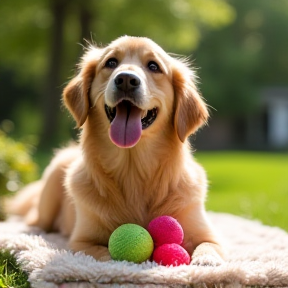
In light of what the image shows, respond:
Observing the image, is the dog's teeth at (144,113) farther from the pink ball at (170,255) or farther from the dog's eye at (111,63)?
the pink ball at (170,255)

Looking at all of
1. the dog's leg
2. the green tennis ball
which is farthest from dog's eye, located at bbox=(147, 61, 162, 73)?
the green tennis ball

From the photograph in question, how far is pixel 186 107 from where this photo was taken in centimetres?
404

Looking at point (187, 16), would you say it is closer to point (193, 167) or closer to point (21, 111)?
point (193, 167)

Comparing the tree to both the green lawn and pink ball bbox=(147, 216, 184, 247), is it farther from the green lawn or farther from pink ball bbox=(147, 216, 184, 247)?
pink ball bbox=(147, 216, 184, 247)

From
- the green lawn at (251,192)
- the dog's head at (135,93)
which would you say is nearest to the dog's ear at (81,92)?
the dog's head at (135,93)

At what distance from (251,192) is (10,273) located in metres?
8.08

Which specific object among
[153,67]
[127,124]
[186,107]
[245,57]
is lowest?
[127,124]

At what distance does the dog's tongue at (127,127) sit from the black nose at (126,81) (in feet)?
0.63

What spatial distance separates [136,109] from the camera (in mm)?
3744

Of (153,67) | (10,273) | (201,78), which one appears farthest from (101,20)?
(10,273)

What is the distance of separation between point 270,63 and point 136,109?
3966 centimetres

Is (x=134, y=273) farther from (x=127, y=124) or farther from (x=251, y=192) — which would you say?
(x=251, y=192)

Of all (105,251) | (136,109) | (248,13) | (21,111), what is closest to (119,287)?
(105,251)

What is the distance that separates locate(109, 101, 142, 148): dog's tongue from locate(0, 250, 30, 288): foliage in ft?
3.37
